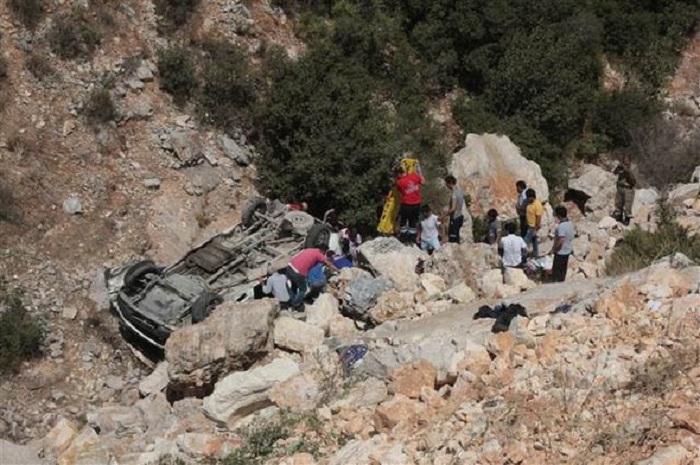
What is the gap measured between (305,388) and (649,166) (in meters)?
12.7

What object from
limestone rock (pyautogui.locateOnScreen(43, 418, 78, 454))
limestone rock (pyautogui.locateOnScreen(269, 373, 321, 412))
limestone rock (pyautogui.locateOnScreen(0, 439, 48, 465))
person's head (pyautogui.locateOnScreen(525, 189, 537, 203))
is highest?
person's head (pyautogui.locateOnScreen(525, 189, 537, 203))

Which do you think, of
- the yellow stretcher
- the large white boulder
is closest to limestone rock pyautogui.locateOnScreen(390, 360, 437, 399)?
the large white boulder

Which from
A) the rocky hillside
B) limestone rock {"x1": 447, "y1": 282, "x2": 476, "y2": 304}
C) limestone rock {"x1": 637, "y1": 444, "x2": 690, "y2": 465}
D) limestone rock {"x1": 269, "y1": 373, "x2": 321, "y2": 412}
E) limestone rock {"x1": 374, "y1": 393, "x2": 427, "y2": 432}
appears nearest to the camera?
limestone rock {"x1": 637, "y1": 444, "x2": 690, "y2": 465}

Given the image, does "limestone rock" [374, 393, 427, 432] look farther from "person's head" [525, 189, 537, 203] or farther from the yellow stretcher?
the yellow stretcher

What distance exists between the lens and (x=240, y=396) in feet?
31.4

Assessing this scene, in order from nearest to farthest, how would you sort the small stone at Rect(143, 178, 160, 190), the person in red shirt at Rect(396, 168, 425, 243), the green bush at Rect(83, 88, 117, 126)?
the person in red shirt at Rect(396, 168, 425, 243)
the small stone at Rect(143, 178, 160, 190)
the green bush at Rect(83, 88, 117, 126)

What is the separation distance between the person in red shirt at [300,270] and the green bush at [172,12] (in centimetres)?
789

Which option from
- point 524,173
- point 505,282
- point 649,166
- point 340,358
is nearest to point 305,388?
point 340,358

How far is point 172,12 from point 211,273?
24.4 feet

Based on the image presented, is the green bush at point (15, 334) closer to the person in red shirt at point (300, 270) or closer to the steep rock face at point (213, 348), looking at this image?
the steep rock face at point (213, 348)

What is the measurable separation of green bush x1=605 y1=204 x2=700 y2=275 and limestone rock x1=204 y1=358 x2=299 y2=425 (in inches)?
216

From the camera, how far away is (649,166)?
62.5 ft

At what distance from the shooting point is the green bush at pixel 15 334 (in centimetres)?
1211

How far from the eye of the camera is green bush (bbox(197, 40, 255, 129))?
17.0 metres
